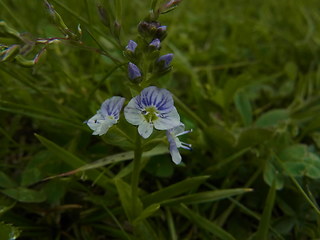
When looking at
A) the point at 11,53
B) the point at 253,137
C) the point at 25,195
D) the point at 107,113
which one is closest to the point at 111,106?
the point at 107,113

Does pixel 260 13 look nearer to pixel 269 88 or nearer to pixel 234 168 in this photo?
pixel 269 88

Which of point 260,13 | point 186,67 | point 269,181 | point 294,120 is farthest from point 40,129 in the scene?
point 260,13

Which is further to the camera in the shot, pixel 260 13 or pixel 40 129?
pixel 260 13

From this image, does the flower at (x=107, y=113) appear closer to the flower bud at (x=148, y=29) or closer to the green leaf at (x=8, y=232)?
the flower bud at (x=148, y=29)

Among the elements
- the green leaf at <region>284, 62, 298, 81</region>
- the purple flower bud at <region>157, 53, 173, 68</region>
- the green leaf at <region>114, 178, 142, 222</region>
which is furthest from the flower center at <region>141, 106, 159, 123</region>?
the green leaf at <region>284, 62, 298, 81</region>

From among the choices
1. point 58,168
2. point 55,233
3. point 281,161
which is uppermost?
point 58,168

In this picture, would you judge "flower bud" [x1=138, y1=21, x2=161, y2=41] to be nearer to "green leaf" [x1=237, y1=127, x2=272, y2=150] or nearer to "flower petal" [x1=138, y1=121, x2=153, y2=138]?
"flower petal" [x1=138, y1=121, x2=153, y2=138]
